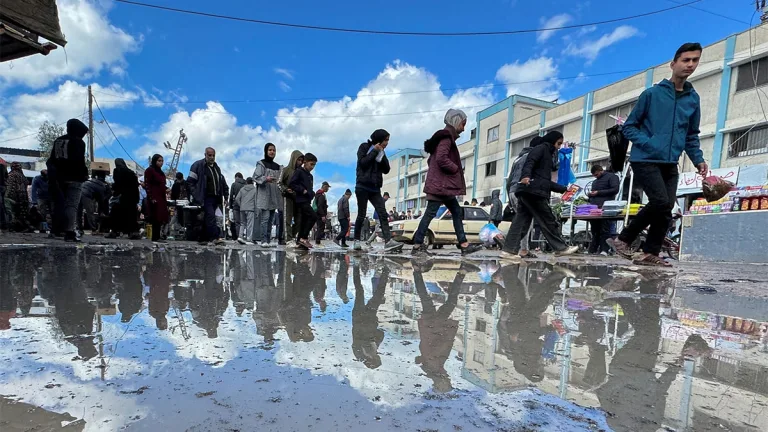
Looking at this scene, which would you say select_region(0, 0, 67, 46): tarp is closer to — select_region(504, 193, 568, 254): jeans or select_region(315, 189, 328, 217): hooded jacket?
select_region(315, 189, 328, 217): hooded jacket

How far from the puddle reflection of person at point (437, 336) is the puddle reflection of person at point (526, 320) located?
21cm

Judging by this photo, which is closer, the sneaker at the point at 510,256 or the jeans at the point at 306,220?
the sneaker at the point at 510,256

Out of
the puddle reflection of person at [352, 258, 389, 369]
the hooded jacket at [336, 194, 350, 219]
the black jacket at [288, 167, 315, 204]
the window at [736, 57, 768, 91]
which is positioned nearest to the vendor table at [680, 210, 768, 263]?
the puddle reflection of person at [352, 258, 389, 369]

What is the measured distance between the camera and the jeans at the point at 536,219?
4.58 meters

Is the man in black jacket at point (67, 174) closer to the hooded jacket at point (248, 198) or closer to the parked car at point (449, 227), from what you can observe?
the hooded jacket at point (248, 198)

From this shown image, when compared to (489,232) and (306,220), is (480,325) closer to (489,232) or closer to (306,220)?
(306,220)

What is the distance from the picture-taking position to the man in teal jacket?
3.51 m

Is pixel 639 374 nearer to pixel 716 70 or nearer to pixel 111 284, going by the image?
pixel 111 284

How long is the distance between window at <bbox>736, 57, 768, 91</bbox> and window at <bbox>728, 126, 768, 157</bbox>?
7.25ft

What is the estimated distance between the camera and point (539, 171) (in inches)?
179

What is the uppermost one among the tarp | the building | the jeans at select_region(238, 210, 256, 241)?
the building

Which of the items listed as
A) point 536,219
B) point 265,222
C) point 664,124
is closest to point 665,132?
point 664,124

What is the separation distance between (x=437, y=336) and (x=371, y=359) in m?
0.37

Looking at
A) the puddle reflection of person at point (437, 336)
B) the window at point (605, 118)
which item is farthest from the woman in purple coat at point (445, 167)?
the window at point (605, 118)
